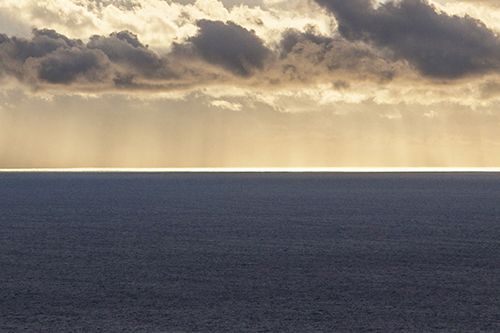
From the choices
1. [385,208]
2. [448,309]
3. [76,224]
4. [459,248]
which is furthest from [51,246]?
[385,208]

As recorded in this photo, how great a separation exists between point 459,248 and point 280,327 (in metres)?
42.4

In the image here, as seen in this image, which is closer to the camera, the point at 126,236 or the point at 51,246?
the point at 51,246

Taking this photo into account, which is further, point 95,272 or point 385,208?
point 385,208

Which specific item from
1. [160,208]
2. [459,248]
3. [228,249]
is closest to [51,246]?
[228,249]

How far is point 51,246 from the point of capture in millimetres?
85125

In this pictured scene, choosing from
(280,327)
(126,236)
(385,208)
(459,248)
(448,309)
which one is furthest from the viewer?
(385,208)

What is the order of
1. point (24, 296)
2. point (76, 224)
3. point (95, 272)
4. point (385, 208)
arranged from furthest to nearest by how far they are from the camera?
point (385, 208), point (76, 224), point (95, 272), point (24, 296)

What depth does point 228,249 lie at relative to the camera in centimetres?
8181

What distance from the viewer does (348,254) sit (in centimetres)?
7731

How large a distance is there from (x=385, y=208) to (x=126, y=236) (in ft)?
235

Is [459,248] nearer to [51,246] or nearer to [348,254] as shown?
[348,254]

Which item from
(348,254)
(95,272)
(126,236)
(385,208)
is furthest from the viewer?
(385,208)

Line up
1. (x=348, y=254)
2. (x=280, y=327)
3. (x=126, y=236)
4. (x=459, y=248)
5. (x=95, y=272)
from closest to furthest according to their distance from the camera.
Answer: (x=280, y=327), (x=95, y=272), (x=348, y=254), (x=459, y=248), (x=126, y=236)

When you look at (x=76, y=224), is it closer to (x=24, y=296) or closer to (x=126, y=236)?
(x=126, y=236)
